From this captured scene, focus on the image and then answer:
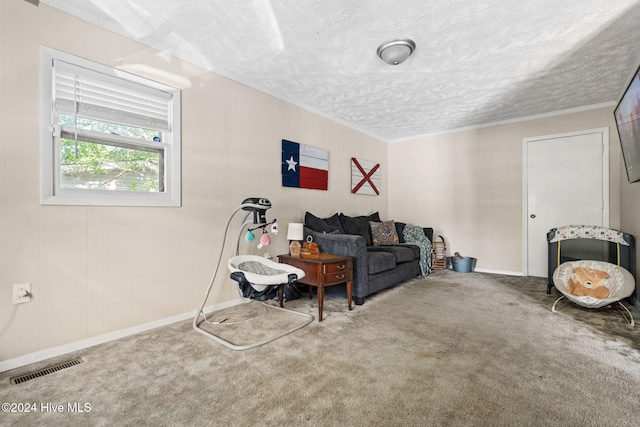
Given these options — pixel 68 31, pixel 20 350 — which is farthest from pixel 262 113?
pixel 20 350

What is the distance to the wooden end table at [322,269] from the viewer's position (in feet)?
8.48

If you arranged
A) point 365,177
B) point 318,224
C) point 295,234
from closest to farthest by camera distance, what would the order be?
point 295,234 < point 318,224 < point 365,177

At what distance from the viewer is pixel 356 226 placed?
4.08m

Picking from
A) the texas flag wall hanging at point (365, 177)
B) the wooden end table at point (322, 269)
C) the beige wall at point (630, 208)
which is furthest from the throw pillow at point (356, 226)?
the beige wall at point (630, 208)

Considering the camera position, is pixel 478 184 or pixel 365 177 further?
pixel 365 177

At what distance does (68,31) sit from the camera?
2016 millimetres

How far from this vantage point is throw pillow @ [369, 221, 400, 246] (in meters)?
4.28

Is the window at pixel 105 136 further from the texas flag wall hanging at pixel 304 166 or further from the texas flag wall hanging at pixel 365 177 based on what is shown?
the texas flag wall hanging at pixel 365 177

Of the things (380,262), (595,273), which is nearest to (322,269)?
(380,262)

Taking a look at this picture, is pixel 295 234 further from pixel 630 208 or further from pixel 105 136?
pixel 630 208

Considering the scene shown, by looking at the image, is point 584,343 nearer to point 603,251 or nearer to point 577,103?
point 603,251

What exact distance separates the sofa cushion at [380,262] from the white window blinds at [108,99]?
7.71 feet

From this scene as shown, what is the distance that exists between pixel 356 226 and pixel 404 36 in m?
2.38

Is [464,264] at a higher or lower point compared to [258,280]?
lower
